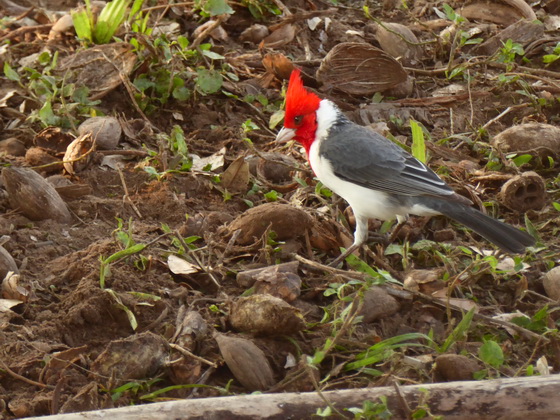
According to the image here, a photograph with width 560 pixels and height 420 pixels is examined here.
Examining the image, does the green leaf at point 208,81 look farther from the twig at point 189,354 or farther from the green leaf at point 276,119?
the twig at point 189,354

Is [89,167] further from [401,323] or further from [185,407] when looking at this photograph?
[185,407]

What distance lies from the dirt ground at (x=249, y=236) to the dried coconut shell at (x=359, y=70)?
77 millimetres

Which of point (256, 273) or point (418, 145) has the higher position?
point (418, 145)

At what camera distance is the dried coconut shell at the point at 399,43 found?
20.1 feet

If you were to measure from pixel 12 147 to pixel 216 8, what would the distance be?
A: 1.67 meters

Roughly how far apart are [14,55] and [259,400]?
13.7 ft

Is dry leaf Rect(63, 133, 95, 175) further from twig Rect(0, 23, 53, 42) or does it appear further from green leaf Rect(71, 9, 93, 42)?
twig Rect(0, 23, 53, 42)

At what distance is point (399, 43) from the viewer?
241 inches

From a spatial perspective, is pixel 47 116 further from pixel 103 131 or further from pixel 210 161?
pixel 210 161

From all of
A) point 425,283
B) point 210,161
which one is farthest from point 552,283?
point 210,161

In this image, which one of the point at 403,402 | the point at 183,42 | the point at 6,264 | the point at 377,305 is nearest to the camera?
the point at 403,402

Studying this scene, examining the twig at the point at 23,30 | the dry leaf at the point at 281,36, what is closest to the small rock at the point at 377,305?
the dry leaf at the point at 281,36

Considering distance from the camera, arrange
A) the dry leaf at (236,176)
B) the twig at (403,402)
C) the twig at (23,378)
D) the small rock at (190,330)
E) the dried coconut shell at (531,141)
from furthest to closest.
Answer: the dried coconut shell at (531,141) < the dry leaf at (236,176) < the small rock at (190,330) < the twig at (23,378) < the twig at (403,402)

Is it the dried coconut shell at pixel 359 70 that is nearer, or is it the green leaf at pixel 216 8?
the dried coconut shell at pixel 359 70
